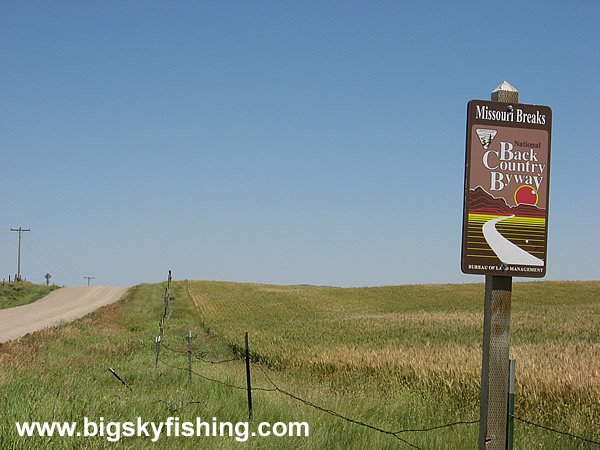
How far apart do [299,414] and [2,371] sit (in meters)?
5.12

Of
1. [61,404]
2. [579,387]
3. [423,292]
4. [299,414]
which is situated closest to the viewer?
[61,404]

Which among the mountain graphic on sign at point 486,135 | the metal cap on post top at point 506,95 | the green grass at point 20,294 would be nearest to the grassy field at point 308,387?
the mountain graphic on sign at point 486,135

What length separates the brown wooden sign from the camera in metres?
5.34

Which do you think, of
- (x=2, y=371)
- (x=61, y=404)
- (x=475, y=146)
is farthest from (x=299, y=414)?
(x=2, y=371)

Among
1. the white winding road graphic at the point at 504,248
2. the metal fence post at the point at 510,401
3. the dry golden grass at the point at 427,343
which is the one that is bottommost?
the dry golden grass at the point at 427,343

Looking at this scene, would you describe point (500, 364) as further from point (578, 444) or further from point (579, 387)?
point (579, 387)

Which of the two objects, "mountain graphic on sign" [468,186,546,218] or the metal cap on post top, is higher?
the metal cap on post top

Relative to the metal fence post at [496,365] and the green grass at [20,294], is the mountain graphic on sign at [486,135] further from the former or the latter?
the green grass at [20,294]

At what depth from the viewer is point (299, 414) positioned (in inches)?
321

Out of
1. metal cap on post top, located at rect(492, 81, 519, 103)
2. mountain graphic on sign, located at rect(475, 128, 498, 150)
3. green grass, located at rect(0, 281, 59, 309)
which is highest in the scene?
metal cap on post top, located at rect(492, 81, 519, 103)

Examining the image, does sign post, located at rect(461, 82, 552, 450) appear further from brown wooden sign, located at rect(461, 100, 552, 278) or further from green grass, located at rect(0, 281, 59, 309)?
green grass, located at rect(0, 281, 59, 309)

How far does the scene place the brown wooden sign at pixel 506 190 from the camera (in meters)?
5.34

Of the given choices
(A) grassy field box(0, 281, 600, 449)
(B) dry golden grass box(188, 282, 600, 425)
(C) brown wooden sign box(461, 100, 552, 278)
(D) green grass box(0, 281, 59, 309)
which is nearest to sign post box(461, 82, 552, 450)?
(C) brown wooden sign box(461, 100, 552, 278)

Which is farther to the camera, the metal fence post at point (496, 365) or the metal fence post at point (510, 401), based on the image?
the metal fence post at point (496, 365)
